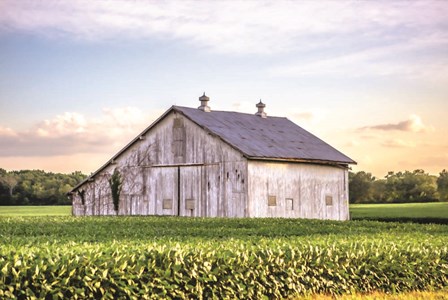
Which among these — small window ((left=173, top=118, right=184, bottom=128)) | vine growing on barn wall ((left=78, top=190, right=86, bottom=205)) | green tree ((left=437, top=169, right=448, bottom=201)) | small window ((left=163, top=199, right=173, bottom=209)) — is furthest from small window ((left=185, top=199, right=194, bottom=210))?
green tree ((left=437, top=169, right=448, bottom=201))

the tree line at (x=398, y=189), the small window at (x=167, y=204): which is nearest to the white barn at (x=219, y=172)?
the small window at (x=167, y=204)

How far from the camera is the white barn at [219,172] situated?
133ft

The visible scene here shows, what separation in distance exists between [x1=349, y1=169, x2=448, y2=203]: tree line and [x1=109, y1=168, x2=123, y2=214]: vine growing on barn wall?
126 feet

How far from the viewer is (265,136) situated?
45000 millimetres

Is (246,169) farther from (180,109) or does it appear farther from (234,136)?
(180,109)

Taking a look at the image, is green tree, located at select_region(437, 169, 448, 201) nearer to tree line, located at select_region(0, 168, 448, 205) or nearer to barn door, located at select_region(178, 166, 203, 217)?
tree line, located at select_region(0, 168, 448, 205)

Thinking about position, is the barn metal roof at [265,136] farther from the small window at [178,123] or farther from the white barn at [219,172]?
the small window at [178,123]

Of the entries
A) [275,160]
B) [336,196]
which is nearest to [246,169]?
[275,160]

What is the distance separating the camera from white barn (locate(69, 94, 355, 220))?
40.5m

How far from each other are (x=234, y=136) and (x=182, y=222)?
12.8m

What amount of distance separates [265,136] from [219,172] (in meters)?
5.34

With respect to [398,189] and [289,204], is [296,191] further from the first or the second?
[398,189]

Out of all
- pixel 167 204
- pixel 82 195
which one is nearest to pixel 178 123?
pixel 167 204

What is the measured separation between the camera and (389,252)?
16.9m
